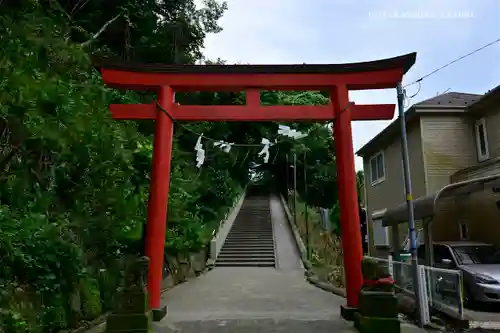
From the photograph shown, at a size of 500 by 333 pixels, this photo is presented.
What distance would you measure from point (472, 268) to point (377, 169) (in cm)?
1081

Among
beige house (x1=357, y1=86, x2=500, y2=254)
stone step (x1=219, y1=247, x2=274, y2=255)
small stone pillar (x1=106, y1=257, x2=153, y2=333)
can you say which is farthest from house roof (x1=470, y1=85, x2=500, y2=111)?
small stone pillar (x1=106, y1=257, x2=153, y2=333)

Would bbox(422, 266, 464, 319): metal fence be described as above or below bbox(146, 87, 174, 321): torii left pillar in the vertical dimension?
below

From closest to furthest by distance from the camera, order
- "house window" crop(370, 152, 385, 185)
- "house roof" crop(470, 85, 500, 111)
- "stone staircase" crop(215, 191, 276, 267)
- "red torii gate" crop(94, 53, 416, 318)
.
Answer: "red torii gate" crop(94, 53, 416, 318), "house roof" crop(470, 85, 500, 111), "stone staircase" crop(215, 191, 276, 267), "house window" crop(370, 152, 385, 185)

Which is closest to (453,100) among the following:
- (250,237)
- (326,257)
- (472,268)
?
(326,257)

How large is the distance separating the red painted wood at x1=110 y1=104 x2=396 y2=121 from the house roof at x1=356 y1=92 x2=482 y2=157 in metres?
6.77

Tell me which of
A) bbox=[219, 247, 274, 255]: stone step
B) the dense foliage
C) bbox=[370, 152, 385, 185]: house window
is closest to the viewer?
the dense foliage

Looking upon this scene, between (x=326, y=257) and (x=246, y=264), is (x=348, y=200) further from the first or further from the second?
(x=246, y=264)

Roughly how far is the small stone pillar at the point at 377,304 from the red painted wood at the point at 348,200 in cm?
84

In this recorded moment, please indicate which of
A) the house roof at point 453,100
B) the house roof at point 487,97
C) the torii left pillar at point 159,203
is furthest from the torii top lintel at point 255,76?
the house roof at point 453,100

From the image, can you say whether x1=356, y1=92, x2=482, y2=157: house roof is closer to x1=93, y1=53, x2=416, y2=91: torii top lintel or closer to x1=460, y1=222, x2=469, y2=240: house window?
x1=460, y1=222, x2=469, y2=240: house window

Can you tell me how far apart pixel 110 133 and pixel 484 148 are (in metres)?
12.4

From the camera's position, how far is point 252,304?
1031cm

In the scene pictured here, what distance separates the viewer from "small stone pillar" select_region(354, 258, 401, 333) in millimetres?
6859

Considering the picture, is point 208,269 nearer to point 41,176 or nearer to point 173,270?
point 173,270
